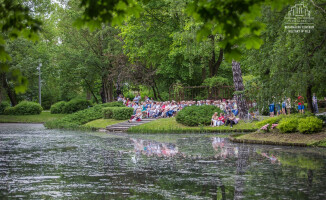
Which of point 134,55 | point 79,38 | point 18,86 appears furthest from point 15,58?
point 18,86

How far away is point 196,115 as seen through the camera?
97.5 feet

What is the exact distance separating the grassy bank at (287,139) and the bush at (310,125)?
0.24 metres

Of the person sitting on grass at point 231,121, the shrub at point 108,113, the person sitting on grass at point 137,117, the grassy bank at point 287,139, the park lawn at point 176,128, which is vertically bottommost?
the grassy bank at point 287,139

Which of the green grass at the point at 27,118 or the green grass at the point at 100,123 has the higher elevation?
the green grass at the point at 27,118

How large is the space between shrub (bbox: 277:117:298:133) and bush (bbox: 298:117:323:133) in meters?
0.48

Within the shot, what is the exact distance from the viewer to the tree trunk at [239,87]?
28.8m

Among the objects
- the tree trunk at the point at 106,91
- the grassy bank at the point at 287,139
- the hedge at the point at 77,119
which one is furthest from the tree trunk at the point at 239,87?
the tree trunk at the point at 106,91

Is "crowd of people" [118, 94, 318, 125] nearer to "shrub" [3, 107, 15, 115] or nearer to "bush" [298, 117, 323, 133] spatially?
"bush" [298, 117, 323, 133]

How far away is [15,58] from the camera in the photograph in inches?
1905

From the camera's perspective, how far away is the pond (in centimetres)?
900

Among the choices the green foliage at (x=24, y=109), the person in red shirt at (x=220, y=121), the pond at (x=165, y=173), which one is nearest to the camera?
the pond at (x=165, y=173)

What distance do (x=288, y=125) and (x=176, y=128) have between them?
10.7 meters

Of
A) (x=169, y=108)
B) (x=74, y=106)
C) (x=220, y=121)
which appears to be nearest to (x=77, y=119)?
(x=169, y=108)

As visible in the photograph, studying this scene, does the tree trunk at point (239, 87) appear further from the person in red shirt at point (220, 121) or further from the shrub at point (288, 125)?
the shrub at point (288, 125)
